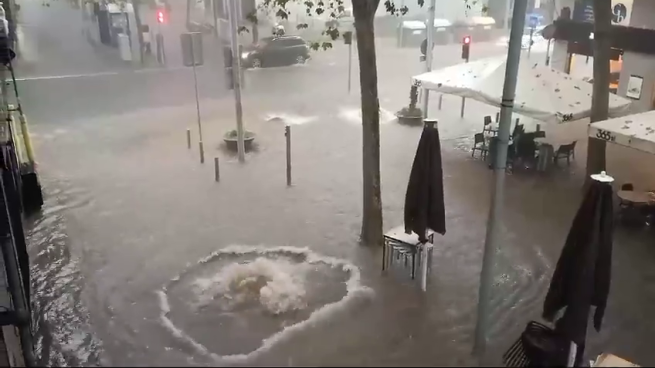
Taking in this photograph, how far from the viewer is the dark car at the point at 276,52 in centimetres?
2562

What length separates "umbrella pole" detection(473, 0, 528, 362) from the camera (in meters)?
6.51

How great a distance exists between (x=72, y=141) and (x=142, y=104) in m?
4.39

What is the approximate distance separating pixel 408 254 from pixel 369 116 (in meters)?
2.47

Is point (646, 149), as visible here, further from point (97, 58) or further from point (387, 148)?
point (97, 58)

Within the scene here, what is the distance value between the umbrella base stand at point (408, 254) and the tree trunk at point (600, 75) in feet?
16.3

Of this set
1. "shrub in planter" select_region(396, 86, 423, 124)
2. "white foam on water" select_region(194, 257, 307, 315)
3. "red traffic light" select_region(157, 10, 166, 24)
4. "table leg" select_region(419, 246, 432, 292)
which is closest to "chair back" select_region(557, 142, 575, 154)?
"shrub in planter" select_region(396, 86, 423, 124)

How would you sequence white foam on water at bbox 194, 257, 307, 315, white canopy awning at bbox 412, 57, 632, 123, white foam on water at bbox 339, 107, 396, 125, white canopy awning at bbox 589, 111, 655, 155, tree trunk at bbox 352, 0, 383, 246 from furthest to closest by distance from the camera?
white foam on water at bbox 339, 107, 396, 125, white canopy awning at bbox 412, 57, 632, 123, white canopy awning at bbox 589, 111, 655, 155, tree trunk at bbox 352, 0, 383, 246, white foam on water at bbox 194, 257, 307, 315

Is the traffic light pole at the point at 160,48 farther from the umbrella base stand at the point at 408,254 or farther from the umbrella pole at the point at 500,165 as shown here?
the umbrella pole at the point at 500,165

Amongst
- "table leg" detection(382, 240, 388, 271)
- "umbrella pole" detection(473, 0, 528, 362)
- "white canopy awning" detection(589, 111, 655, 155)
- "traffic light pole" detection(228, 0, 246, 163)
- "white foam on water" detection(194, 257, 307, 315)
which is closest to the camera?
"umbrella pole" detection(473, 0, 528, 362)

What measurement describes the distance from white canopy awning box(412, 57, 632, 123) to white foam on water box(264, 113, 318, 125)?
454 centimetres

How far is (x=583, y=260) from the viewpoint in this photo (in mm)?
6184

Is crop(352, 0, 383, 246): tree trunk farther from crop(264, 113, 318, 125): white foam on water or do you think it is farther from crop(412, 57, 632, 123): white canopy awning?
crop(264, 113, 318, 125): white foam on water

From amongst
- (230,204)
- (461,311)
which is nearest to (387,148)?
(230,204)

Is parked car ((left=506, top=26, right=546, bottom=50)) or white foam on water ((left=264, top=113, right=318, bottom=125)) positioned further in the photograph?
parked car ((left=506, top=26, right=546, bottom=50))
